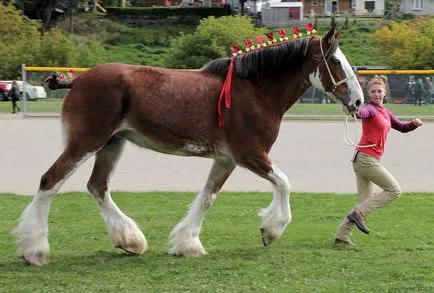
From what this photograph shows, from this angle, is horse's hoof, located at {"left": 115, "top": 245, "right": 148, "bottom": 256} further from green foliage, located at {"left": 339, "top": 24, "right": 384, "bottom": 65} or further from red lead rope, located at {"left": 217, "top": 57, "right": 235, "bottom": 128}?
green foliage, located at {"left": 339, "top": 24, "right": 384, "bottom": 65}

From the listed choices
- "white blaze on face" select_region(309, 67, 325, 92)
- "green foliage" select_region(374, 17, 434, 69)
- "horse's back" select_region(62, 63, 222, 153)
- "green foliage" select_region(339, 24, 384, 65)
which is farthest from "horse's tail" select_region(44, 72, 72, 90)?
"green foliage" select_region(339, 24, 384, 65)

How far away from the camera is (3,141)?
63.7 ft

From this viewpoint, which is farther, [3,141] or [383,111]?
[3,141]

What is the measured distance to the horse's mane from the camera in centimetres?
734

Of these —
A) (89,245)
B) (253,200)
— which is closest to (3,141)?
(253,200)

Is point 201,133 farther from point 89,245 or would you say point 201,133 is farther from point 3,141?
point 3,141

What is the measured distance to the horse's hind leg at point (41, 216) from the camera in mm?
6723

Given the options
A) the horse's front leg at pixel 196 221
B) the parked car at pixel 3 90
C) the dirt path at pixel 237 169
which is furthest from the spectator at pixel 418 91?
the horse's front leg at pixel 196 221

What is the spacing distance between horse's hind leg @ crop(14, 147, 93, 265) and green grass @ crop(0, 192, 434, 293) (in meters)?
0.13

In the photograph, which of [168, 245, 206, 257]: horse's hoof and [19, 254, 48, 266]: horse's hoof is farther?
[168, 245, 206, 257]: horse's hoof

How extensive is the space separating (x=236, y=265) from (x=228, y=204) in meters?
3.74

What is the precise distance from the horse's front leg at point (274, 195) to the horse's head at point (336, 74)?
897 millimetres

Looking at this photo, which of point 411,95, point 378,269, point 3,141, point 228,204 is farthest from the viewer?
point 411,95

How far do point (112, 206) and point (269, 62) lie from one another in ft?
6.62
